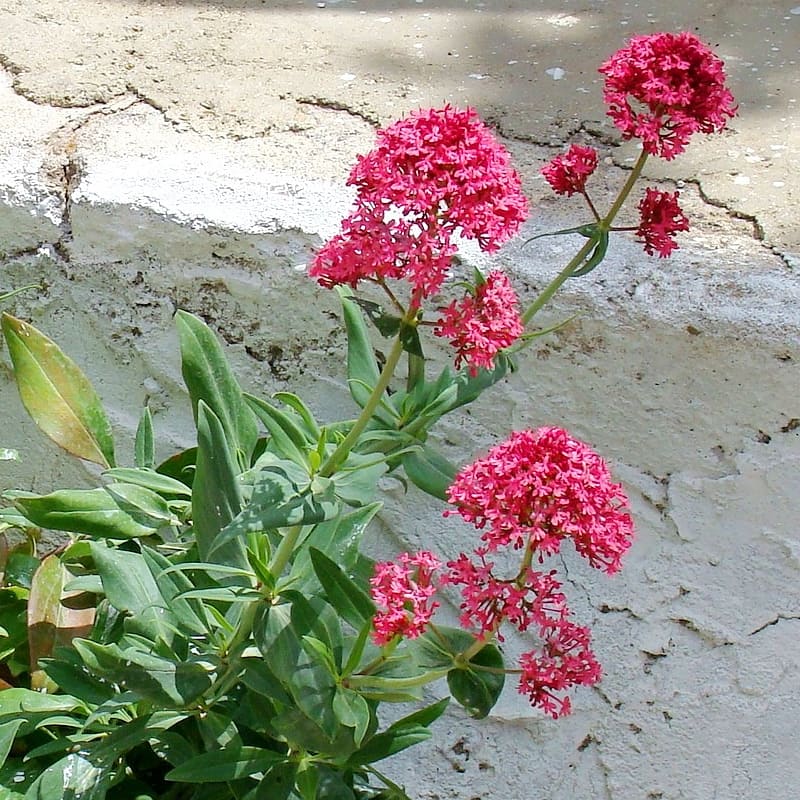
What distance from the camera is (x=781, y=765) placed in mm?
1600

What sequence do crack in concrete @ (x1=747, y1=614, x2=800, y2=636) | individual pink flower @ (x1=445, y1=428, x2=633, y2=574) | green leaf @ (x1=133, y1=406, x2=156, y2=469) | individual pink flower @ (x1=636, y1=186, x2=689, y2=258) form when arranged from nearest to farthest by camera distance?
individual pink flower @ (x1=445, y1=428, x2=633, y2=574)
individual pink flower @ (x1=636, y1=186, x2=689, y2=258)
green leaf @ (x1=133, y1=406, x2=156, y2=469)
crack in concrete @ (x1=747, y1=614, x2=800, y2=636)

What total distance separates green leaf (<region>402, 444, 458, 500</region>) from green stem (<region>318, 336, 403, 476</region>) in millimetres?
141

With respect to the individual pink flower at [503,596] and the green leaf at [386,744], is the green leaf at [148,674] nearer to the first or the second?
the green leaf at [386,744]

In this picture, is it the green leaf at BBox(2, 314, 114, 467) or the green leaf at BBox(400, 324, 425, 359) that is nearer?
the green leaf at BBox(400, 324, 425, 359)

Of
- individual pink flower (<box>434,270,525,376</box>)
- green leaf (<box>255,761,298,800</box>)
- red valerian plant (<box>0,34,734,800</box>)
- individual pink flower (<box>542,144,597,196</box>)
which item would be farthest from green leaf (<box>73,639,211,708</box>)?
individual pink flower (<box>542,144,597,196</box>)

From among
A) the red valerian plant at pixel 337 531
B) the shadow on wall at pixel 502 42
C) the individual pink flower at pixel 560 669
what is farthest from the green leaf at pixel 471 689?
the shadow on wall at pixel 502 42

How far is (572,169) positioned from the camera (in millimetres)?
1242

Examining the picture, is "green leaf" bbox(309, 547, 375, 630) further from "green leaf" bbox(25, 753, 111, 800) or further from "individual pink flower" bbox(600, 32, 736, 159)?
"individual pink flower" bbox(600, 32, 736, 159)

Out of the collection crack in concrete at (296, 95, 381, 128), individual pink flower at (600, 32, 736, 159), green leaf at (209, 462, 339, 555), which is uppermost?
individual pink flower at (600, 32, 736, 159)

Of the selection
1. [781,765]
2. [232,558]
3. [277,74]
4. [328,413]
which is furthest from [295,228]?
[781,765]

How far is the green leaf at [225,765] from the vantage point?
4.06 feet

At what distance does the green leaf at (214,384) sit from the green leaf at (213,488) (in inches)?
5.2

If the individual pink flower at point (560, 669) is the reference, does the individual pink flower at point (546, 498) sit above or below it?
above

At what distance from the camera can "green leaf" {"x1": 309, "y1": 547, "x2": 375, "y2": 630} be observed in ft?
3.89
